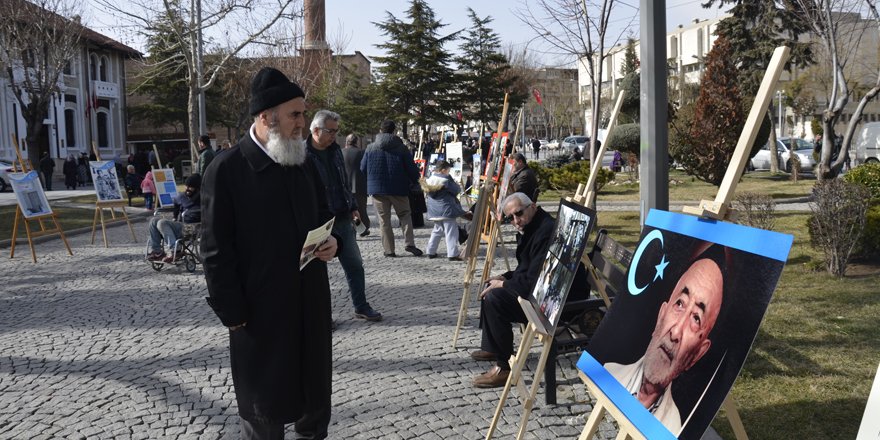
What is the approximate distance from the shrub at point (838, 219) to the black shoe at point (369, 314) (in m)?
4.82

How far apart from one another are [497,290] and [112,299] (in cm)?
527

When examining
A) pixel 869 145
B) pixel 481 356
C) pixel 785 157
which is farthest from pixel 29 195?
pixel 869 145

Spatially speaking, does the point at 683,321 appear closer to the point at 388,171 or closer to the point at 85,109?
the point at 388,171

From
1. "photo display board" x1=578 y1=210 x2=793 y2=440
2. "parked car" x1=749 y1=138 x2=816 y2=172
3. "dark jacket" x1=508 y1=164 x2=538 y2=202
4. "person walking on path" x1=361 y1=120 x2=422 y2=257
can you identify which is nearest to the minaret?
"parked car" x1=749 y1=138 x2=816 y2=172

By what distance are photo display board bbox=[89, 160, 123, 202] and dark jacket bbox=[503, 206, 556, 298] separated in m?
10.8

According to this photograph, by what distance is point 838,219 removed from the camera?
802cm

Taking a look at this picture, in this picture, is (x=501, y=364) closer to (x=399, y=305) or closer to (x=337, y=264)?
(x=399, y=305)

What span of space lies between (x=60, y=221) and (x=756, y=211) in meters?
15.2

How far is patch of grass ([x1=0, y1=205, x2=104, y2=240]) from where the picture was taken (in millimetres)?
15484

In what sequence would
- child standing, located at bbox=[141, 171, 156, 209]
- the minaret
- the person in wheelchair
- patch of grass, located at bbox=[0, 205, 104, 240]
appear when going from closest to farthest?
the person in wheelchair
patch of grass, located at bbox=[0, 205, 104, 240]
child standing, located at bbox=[141, 171, 156, 209]
the minaret

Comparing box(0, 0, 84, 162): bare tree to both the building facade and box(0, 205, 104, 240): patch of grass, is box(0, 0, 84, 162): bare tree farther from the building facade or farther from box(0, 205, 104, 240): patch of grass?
the building facade

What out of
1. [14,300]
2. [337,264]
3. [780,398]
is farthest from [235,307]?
[337,264]

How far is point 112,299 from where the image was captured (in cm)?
862

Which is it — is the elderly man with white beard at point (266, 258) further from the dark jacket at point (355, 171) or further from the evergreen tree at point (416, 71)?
the evergreen tree at point (416, 71)
